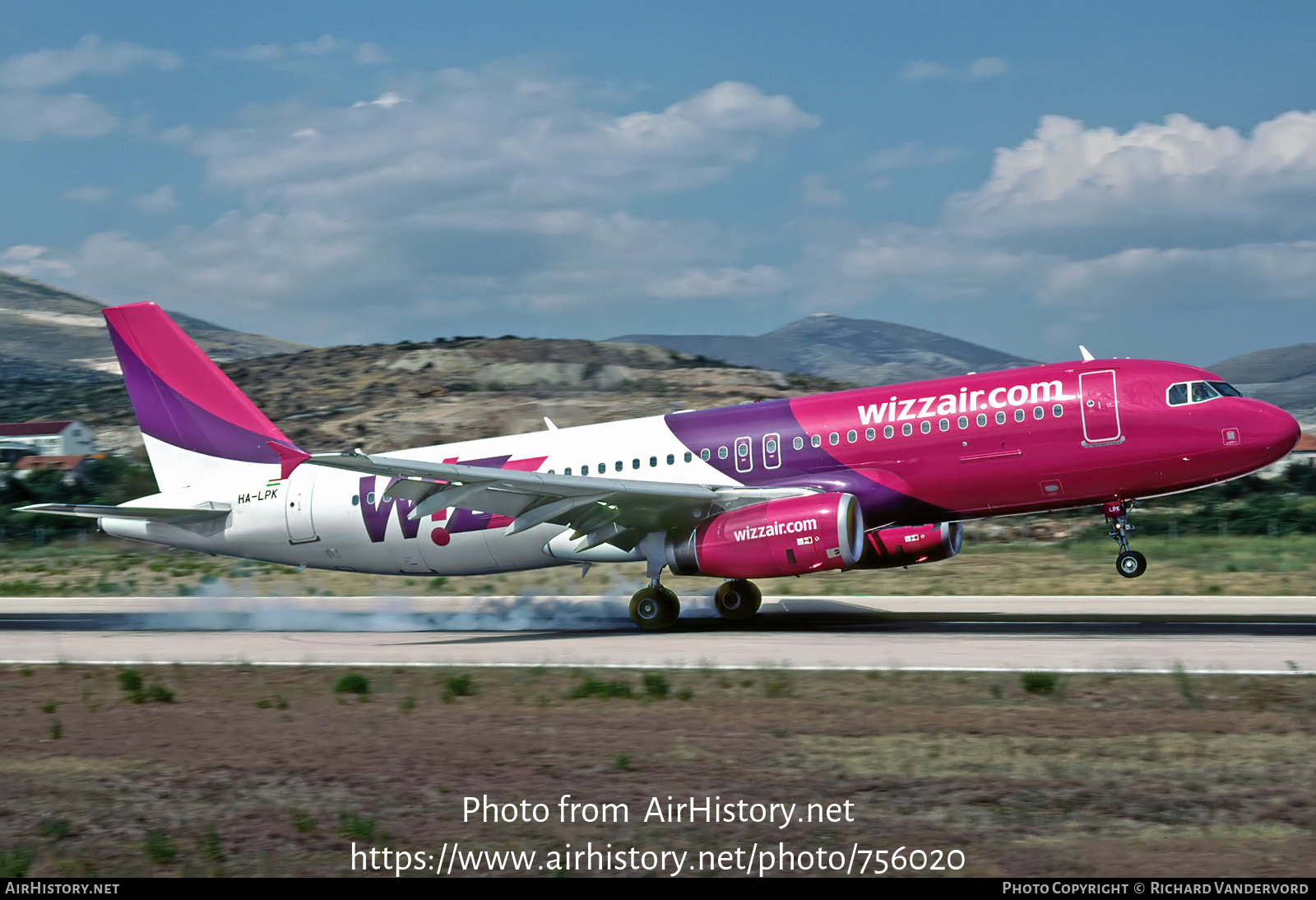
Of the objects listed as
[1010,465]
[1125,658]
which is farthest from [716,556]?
[1125,658]

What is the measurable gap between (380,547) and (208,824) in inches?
673

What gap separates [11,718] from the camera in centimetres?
1611

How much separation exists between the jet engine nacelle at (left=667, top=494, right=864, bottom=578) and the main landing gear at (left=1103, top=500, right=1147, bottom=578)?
488cm

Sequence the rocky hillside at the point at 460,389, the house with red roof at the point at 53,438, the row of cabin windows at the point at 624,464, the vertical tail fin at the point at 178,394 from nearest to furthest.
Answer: the row of cabin windows at the point at 624,464 < the vertical tail fin at the point at 178,394 < the rocky hillside at the point at 460,389 < the house with red roof at the point at 53,438

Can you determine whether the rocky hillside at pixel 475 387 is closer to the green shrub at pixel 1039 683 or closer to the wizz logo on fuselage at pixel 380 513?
the wizz logo on fuselage at pixel 380 513

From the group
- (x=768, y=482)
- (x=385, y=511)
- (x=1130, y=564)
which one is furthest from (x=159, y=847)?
(x=1130, y=564)

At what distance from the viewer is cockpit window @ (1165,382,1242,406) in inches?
903

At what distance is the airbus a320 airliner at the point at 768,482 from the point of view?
22.6m

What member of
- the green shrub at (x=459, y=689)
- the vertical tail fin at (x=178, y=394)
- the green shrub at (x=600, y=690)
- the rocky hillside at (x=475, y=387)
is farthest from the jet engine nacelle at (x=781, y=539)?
the rocky hillside at (x=475, y=387)

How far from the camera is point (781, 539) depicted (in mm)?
22219

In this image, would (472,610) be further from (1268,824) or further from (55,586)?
(1268,824)

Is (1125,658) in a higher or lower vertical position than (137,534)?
lower

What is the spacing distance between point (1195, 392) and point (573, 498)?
Result: 11.8 meters

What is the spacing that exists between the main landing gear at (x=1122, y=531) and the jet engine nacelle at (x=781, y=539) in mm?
4879
